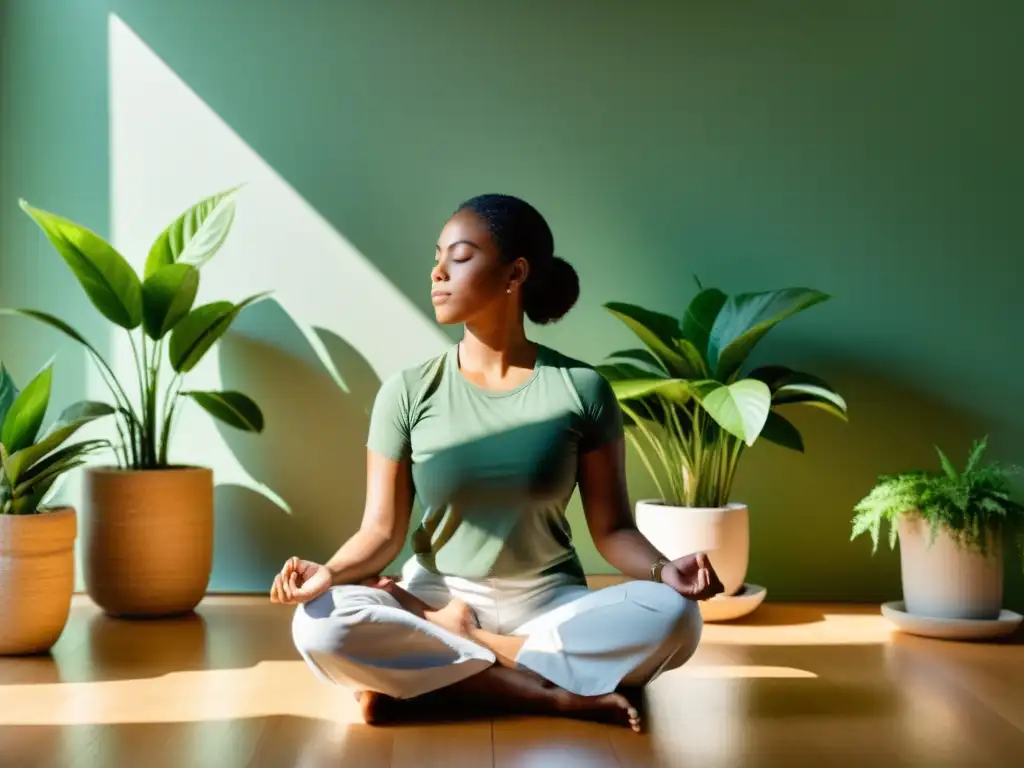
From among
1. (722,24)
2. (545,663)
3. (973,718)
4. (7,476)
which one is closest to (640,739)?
(545,663)

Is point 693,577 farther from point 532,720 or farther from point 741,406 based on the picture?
point 741,406

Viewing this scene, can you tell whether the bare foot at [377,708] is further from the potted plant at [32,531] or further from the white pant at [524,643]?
the potted plant at [32,531]

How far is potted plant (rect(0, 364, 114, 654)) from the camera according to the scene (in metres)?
2.81

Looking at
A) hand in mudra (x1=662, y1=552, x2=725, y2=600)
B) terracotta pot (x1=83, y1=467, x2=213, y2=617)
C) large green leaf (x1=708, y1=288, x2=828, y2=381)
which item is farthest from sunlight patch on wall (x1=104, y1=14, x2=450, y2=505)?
hand in mudra (x1=662, y1=552, x2=725, y2=600)

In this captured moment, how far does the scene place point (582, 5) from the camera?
12.0ft

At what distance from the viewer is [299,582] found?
2172mm

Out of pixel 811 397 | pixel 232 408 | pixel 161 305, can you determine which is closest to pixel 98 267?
pixel 161 305

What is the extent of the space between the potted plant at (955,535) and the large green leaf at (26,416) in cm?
215

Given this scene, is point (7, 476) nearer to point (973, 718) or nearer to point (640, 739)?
point (640, 739)

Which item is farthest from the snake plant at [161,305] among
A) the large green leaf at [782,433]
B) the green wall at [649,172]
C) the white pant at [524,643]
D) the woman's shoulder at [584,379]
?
the large green leaf at [782,433]

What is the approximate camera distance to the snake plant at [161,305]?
317 centimetres

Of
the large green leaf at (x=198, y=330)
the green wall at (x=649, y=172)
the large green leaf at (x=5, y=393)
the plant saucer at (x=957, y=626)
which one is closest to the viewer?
the large green leaf at (x=5, y=393)

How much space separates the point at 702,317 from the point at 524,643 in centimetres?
134

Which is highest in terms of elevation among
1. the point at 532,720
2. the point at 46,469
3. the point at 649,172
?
the point at 649,172
